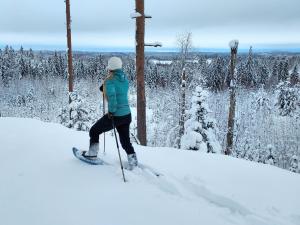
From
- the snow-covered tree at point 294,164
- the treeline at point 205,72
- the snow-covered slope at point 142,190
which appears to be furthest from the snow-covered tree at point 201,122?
the treeline at point 205,72

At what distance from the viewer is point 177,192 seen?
4.65 m

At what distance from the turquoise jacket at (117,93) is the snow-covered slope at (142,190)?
39.2 inches

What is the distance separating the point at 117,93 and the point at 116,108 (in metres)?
0.24

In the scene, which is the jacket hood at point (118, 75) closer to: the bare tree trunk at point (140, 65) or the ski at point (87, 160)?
the ski at point (87, 160)

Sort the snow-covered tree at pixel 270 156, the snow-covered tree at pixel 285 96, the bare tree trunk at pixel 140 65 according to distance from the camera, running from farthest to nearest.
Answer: the snow-covered tree at pixel 285 96
the snow-covered tree at pixel 270 156
the bare tree trunk at pixel 140 65

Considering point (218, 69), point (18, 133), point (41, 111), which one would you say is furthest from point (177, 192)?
point (218, 69)

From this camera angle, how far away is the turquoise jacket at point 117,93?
4.95m

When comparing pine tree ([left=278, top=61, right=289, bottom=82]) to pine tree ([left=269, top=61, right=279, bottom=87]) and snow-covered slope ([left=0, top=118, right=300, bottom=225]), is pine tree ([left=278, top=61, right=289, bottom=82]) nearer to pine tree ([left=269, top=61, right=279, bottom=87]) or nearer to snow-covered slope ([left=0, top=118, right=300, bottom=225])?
pine tree ([left=269, top=61, right=279, bottom=87])

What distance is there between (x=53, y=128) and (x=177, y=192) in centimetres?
434

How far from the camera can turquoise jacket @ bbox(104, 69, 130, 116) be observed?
4945 millimetres

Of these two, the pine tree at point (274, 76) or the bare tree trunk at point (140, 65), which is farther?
the pine tree at point (274, 76)

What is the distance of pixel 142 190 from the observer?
179 inches

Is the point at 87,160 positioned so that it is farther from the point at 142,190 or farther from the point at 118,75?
the point at 118,75

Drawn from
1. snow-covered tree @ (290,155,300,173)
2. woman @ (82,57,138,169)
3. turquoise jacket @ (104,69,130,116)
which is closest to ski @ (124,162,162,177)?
woman @ (82,57,138,169)
